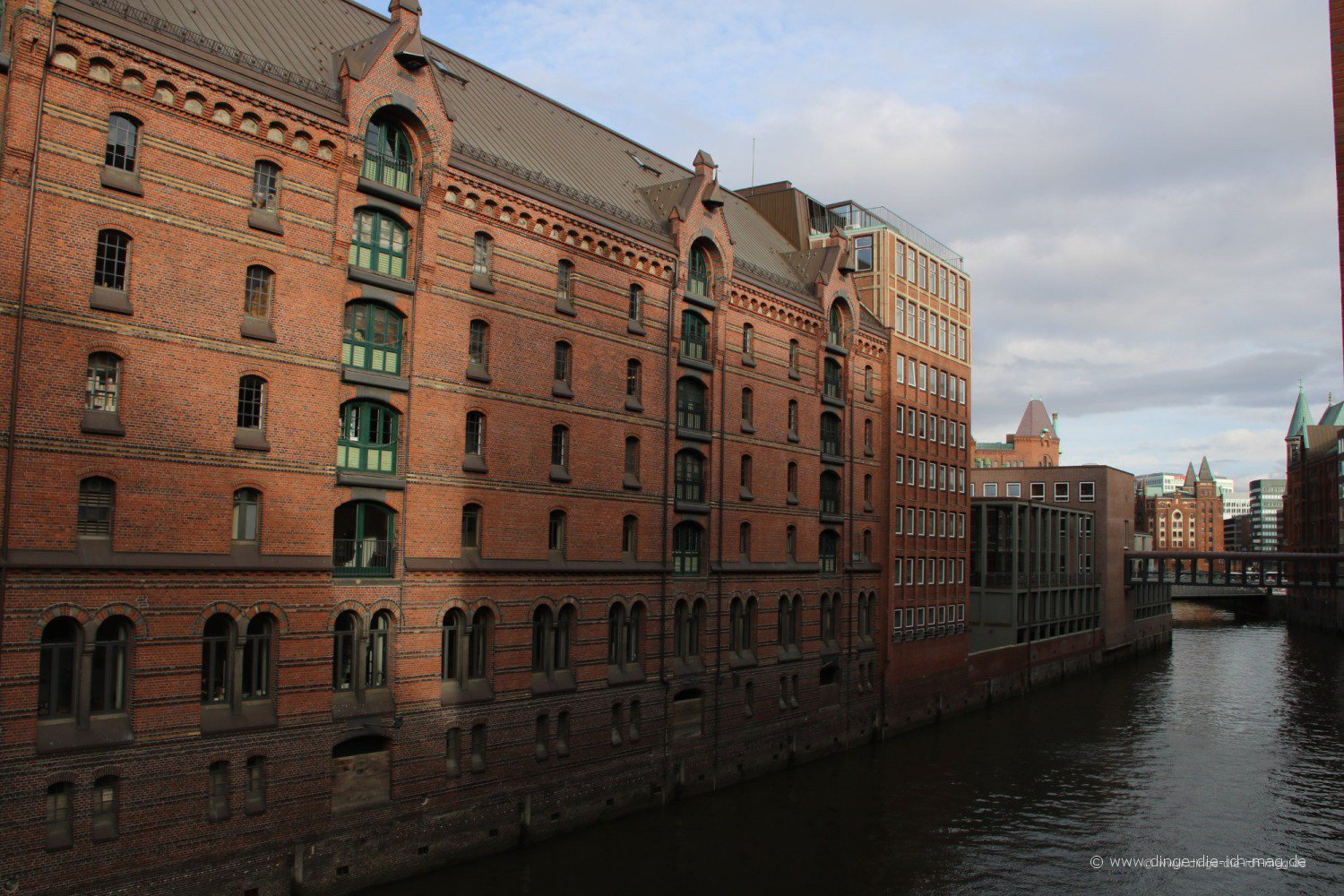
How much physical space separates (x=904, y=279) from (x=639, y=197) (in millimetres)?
19530

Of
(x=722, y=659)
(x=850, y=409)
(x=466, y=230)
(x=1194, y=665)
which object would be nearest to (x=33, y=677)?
(x=466, y=230)

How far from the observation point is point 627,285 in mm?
36594

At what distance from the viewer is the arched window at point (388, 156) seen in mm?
28250

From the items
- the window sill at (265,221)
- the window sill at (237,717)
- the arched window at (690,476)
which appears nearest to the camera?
the window sill at (237,717)

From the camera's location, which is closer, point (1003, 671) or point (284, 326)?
point (284, 326)

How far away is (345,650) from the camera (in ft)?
89.6

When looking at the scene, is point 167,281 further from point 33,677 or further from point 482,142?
point 482,142

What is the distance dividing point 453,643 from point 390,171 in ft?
43.3

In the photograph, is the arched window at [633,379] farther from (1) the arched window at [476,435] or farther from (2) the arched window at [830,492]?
(2) the arched window at [830,492]

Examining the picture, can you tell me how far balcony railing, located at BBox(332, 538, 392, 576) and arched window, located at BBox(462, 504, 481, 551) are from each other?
2.69m

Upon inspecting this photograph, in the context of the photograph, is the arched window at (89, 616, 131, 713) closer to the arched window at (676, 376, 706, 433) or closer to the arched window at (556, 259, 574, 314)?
the arched window at (556, 259, 574, 314)

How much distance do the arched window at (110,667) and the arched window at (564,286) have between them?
15.9m

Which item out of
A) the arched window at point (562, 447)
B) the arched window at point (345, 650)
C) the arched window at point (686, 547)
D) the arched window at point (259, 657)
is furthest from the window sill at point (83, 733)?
the arched window at point (686, 547)

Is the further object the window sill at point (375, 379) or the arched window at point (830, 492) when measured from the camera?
the arched window at point (830, 492)
